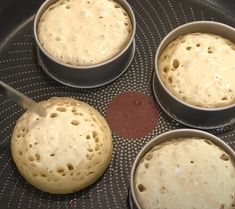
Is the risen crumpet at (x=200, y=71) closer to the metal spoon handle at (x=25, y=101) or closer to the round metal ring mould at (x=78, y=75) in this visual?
the round metal ring mould at (x=78, y=75)

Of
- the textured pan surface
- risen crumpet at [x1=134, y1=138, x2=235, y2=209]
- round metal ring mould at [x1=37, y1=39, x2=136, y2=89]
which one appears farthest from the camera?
round metal ring mould at [x1=37, y1=39, x2=136, y2=89]

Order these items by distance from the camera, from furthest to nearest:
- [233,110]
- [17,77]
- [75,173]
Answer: [17,77]
[233,110]
[75,173]

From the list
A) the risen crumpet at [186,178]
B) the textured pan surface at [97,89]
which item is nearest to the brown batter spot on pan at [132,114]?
the textured pan surface at [97,89]

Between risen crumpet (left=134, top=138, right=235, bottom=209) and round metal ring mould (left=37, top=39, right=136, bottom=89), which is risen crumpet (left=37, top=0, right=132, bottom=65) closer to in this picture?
round metal ring mould (left=37, top=39, right=136, bottom=89)

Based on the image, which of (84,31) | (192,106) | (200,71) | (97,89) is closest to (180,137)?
(192,106)

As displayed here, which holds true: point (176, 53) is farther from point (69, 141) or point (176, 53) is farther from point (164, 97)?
point (69, 141)

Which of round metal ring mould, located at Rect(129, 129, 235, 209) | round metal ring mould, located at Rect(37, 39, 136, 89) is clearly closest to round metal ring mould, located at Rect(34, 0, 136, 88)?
round metal ring mould, located at Rect(37, 39, 136, 89)

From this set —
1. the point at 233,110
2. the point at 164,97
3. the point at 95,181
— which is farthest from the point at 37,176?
the point at 233,110
